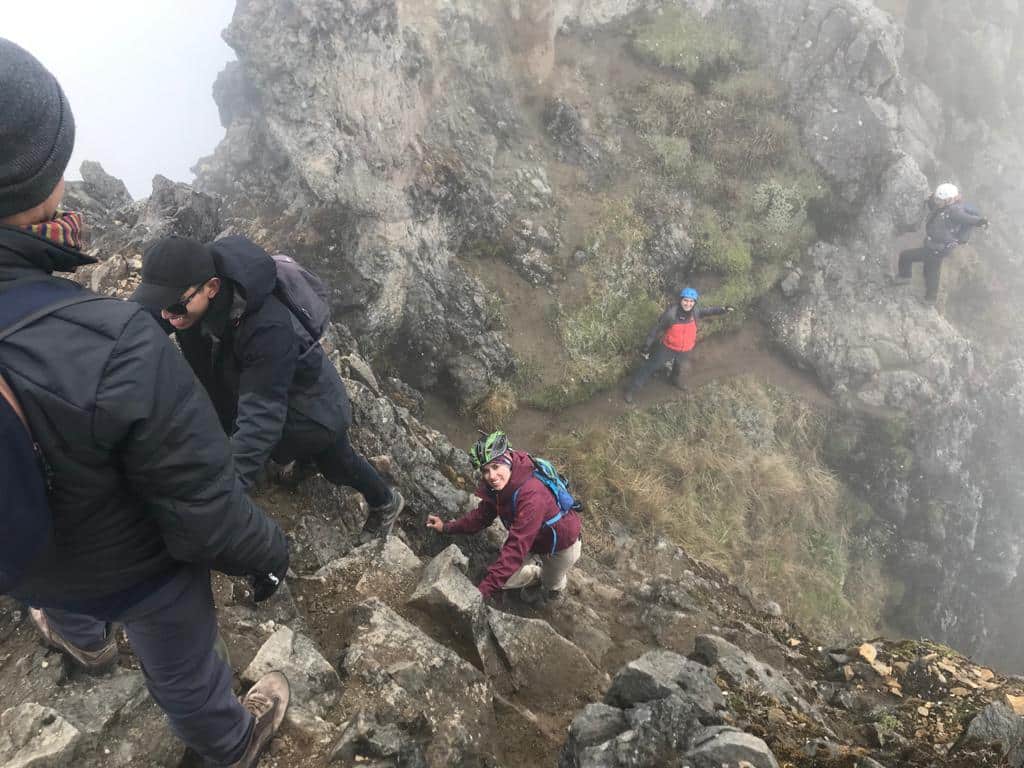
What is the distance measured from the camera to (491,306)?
53.4 feet

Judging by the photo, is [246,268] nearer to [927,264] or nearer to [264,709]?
[264,709]

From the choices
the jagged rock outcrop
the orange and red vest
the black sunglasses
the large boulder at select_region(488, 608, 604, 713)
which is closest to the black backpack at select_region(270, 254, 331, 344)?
the black sunglasses

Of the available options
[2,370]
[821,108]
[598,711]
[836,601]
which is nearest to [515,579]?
[598,711]

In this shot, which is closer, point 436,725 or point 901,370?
point 436,725

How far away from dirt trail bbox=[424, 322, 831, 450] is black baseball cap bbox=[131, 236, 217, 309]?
33.3 feet

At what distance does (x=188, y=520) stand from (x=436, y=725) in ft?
10.6

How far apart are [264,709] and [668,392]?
1465 centimetres

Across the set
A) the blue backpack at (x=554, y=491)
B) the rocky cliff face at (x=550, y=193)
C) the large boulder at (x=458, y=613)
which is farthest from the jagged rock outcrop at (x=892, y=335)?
the large boulder at (x=458, y=613)

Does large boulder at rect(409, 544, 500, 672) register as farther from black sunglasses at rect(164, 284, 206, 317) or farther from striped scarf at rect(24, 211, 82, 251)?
striped scarf at rect(24, 211, 82, 251)

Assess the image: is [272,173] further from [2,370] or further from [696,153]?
[2,370]

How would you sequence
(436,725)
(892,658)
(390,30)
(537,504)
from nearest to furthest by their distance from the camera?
(436,725) → (537,504) → (892,658) → (390,30)

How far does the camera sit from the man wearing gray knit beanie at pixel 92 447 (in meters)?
2.15

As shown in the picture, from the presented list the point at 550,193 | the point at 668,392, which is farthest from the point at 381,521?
the point at 550,193

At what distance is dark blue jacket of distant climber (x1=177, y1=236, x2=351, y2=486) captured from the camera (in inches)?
181
